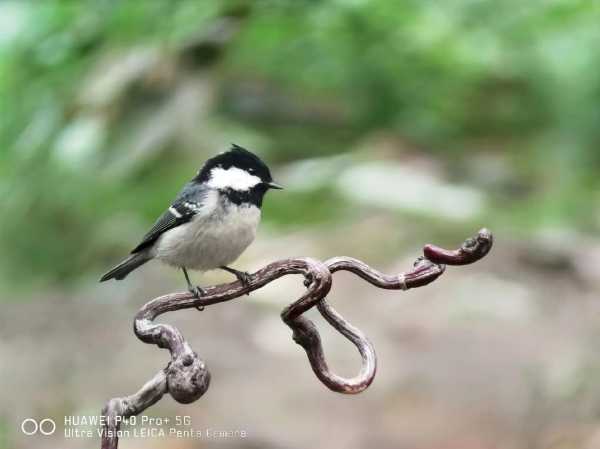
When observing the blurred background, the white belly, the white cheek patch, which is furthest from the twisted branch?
the blurred background

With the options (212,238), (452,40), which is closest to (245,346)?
(452,40)

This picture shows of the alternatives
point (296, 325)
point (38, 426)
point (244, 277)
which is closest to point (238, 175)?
point (244, 277)

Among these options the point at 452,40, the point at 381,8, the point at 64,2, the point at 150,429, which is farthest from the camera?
the point at 452,40

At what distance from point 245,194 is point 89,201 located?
3030mm

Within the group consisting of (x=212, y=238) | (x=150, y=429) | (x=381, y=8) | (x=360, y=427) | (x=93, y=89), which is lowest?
(x=150, y=429)

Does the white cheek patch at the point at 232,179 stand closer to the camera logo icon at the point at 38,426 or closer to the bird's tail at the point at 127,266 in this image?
the bird's tail at the point at 127,266

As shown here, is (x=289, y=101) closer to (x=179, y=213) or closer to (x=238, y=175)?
(x=179, y=213)

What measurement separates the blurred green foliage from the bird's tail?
5.55ft

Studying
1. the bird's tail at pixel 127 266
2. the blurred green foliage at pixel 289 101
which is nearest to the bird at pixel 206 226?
the bird's tail at pixel 127 266

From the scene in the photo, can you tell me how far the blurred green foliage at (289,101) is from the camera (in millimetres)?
3891

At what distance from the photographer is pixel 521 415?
3732 mm

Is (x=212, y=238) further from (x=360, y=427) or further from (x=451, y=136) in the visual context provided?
(x=451, y=136)

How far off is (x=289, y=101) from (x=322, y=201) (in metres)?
1.09

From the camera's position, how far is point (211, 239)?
1950mm
